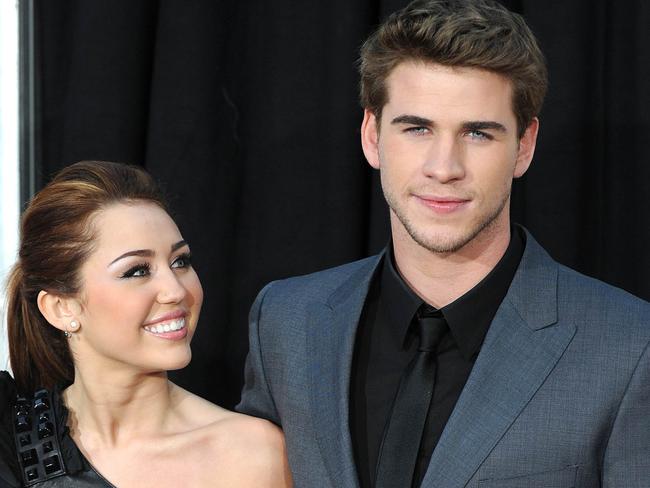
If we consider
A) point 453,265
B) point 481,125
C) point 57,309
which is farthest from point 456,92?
point 57,309

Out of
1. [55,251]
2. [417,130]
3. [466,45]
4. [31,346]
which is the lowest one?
[31,346]

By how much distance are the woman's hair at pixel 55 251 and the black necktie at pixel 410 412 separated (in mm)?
622

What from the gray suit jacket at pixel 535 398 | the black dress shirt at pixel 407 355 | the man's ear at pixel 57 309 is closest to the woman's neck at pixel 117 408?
the man's ear at pixel 57 309

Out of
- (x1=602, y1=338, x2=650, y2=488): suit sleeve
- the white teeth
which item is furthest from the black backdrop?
(x1=602, y1=338, x2=650, y2=488): suit sleeve

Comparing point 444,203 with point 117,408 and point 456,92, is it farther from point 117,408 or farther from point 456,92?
point 117,408

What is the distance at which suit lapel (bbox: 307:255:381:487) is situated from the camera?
1.66 m

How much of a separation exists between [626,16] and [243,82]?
2.71ft

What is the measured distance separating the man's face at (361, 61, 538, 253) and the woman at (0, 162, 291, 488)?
0.48m

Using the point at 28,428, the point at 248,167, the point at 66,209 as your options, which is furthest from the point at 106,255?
the point at 248,167

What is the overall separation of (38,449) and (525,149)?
99 centimetres

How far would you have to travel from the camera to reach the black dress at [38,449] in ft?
6.07

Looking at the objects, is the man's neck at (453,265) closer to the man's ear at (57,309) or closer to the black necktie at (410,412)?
the black necktie at (410,412)

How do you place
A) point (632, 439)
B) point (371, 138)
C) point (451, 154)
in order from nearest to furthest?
1. point (632, 439)
2. point (451, 154)
3. point (371, 138)

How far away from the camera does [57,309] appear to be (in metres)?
1.96
